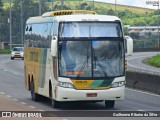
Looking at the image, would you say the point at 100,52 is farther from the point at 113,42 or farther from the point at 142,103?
the point at 142,103

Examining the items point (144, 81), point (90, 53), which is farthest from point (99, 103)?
point (144, 81)

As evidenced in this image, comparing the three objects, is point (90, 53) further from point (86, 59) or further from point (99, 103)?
point (99, 103)

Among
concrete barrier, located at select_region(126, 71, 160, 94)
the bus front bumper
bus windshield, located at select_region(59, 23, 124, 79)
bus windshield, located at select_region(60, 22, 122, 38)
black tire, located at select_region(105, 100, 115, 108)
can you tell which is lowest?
concrete barrier, located at select_region(126, 71, 160, 94)

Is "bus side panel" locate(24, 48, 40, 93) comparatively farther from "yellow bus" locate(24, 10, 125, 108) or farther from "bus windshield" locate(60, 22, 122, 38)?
"bus windshield" locate(60, 22, 122, 38)

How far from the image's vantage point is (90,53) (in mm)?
23922

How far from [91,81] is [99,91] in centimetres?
39

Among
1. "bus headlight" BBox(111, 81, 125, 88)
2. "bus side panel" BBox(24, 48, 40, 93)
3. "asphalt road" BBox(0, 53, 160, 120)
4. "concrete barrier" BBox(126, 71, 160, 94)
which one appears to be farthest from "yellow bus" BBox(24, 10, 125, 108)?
"concrete barrier" BBox(126, 71, 160, 94)

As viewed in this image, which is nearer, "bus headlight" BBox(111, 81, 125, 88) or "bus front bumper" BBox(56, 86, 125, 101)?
"bus front bumper" BBox(56, 86, 125, 101)

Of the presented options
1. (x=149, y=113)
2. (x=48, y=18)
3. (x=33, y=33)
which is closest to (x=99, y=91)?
(x=149, y=113)

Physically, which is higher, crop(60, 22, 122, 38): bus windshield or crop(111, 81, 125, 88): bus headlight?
crop(60, 22, 122, 38): bus windshield

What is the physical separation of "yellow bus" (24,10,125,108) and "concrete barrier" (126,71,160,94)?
8.82 m

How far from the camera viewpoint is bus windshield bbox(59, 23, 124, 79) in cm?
2383

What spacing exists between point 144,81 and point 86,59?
469 inches

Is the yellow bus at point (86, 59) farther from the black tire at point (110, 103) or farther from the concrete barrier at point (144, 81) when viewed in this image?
the concrete barrier at point (144, 81)
